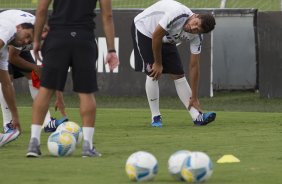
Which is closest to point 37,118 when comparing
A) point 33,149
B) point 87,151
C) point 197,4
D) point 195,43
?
point 33,149

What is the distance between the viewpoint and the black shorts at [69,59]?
962cm

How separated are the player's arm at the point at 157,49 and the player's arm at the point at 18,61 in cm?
165

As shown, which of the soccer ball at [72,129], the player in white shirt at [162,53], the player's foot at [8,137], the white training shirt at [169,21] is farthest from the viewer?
the player in white shirt at [162,53]

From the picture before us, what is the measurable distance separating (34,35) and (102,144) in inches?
80.8

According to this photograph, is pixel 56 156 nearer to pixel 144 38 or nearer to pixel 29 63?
pixel 29 63

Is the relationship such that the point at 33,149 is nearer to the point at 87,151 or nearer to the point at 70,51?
the point at 87,151

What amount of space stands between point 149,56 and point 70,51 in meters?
4.53

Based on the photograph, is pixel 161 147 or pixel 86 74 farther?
pixel 161 147

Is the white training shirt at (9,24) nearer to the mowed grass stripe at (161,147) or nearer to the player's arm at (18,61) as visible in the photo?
the mowed grass stripe at (161,147)

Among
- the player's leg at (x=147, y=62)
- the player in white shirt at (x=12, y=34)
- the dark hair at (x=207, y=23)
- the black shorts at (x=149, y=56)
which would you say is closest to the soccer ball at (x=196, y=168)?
the player in white shirt at (x=12, y=34)

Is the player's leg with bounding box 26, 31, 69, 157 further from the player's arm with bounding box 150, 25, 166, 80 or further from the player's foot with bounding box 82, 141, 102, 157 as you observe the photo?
the player's arm with bounding box 150, 25, 166, 80

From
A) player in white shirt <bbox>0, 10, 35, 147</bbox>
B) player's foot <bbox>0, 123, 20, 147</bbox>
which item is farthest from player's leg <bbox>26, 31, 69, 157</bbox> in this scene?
player's foot <bbox>0, 123, 20, 147</bbox>

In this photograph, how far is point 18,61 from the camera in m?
12.8

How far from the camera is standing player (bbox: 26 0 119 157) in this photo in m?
9.61
